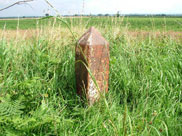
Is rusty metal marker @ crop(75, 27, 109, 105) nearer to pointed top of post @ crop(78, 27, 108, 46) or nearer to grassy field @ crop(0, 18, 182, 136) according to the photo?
pointed top of post @ crop(78, 27, 108, 46)

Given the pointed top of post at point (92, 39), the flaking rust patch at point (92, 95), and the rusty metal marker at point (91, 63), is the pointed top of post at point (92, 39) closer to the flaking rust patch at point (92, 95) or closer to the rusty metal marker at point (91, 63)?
the rusty metal marker at point (91, 63)

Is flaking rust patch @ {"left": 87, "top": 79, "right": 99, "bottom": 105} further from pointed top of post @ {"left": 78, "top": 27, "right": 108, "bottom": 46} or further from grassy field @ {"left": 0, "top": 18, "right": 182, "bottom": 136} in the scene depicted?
pointed top of post @ {"left": 78, "top": 27, "right": 108, "bottom": 46}

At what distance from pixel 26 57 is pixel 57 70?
1.87ft

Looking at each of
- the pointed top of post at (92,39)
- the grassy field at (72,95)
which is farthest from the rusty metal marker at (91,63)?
the grassy field at (72,95)

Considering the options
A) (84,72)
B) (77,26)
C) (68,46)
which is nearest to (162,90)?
(84,72)

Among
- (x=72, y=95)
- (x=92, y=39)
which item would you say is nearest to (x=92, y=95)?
(x=72, y=95)

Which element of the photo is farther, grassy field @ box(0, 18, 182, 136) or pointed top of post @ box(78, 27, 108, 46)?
pointed top of post @ box(78, 27, 108, 46)

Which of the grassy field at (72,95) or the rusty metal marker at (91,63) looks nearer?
the grassy field at (72,95)

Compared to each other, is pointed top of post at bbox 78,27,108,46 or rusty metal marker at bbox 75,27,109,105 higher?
pointed top of post at bbox 78,27,108,46

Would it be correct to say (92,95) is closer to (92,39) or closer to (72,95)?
(72,95)

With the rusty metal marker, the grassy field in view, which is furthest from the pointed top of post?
the grassy field

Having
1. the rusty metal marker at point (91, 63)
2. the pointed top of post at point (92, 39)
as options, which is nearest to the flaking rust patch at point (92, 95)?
the rusty metal marker at point (91, 63)

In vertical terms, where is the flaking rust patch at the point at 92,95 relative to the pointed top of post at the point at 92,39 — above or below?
below

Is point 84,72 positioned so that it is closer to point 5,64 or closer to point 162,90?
point 162,90
